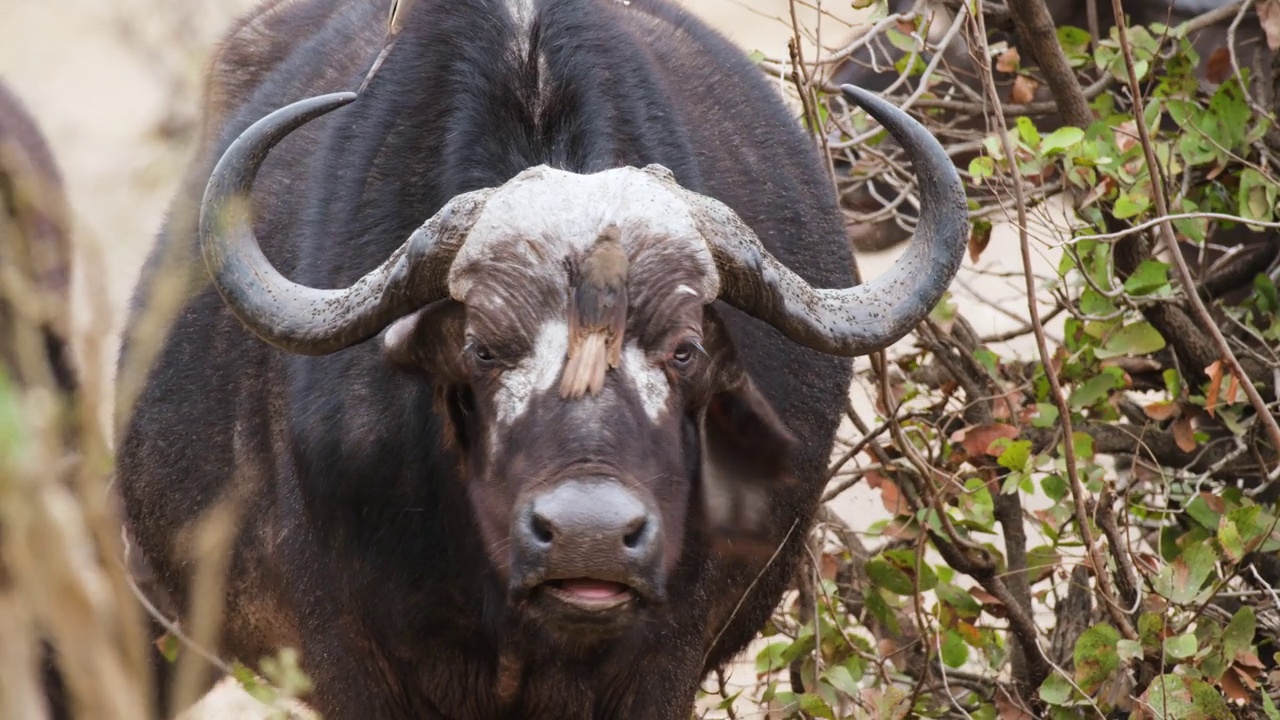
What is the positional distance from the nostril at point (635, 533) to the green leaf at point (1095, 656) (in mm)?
1731

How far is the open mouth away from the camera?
11.9 feet

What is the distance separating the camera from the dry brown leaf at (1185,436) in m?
5.55

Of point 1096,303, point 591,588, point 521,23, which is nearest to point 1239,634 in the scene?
point 1096,303

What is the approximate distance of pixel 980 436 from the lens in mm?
5328

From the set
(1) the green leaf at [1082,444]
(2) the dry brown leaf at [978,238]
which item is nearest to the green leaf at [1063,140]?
(2) the dry brown leaf at [978,238]

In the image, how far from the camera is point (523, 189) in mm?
3992

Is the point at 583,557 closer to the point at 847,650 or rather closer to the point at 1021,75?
the point at 847,650

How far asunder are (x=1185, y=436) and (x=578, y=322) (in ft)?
8.32

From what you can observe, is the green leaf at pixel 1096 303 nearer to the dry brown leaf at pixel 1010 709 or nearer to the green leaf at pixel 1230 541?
the green leaf at pixel 1230 541

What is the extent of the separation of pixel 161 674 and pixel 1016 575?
3.13 metres

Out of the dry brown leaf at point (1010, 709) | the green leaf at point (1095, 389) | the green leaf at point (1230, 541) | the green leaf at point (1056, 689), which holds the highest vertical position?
the green leaf at point (1230, 541)

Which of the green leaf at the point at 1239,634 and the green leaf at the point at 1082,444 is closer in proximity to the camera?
the green leaf at the point at 1239,634

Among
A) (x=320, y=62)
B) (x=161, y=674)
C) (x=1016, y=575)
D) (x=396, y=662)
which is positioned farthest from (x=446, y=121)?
(x=161, y=674)

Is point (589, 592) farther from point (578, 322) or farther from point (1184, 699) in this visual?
point (1184, 699)
